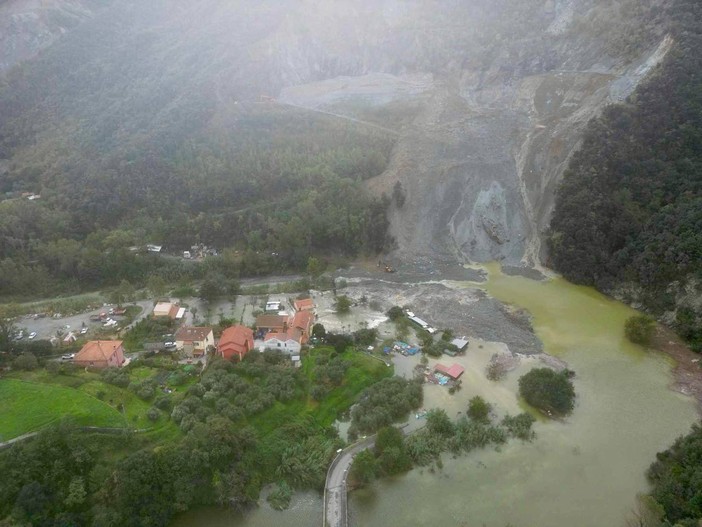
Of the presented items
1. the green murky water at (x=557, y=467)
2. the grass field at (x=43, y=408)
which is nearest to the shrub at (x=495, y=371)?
the green murky water at (x=557, y=467)

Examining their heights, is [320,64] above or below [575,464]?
above

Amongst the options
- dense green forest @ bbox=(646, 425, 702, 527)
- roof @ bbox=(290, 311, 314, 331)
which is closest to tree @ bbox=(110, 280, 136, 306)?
roof @ bbox=(290, 311, 314, 331)

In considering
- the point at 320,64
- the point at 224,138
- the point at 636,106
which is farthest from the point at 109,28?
the point at 636,106

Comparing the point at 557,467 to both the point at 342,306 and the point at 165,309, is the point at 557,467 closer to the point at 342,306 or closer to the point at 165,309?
the point at 342,306

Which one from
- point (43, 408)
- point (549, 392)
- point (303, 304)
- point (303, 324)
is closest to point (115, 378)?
point (43, 408)

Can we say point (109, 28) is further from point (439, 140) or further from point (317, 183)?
point (439, 140)

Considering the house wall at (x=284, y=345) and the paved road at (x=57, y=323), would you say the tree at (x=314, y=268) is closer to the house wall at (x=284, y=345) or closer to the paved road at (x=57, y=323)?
the house wall at (x=284, y=345)
